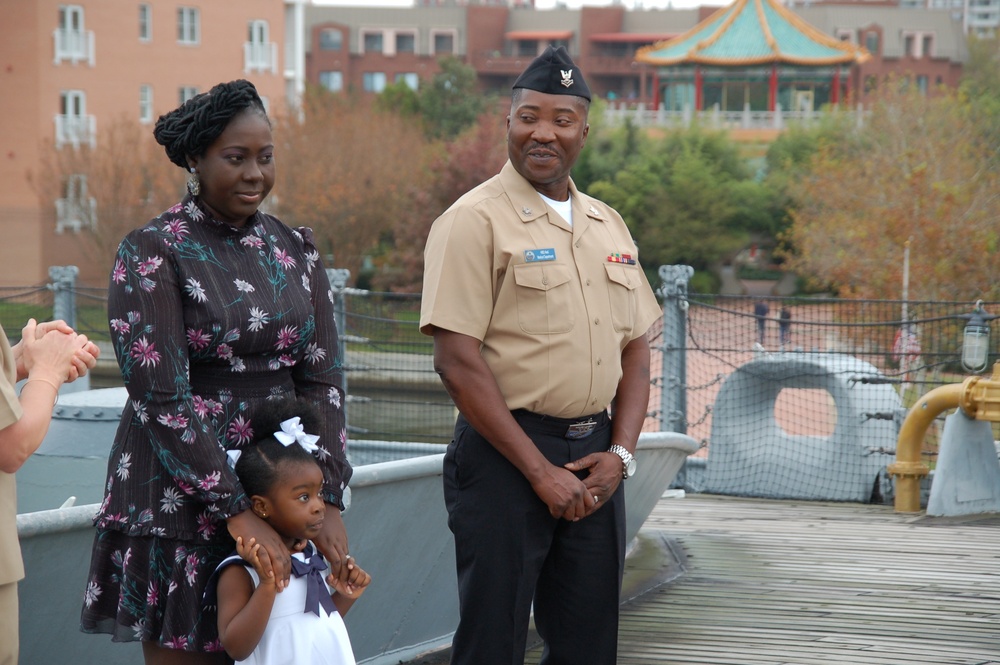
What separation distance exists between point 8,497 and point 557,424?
4.20 ft

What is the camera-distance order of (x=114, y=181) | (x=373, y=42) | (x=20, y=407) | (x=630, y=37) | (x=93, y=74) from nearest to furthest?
(x=20, y=407)
(x=114, y=181)
(x=93, y=74)
(x=630, y=37)
(x=373, y=42)

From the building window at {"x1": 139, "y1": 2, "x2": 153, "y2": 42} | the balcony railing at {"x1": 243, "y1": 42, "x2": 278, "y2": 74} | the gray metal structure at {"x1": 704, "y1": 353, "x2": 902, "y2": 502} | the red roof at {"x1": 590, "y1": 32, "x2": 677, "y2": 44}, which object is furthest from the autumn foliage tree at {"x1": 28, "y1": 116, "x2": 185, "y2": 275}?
the red roof at {"x1": 590, "y1": 32, "x2": 677, "y2": 44}

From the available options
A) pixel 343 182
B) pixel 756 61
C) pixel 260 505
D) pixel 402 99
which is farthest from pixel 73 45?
pixel 260 505

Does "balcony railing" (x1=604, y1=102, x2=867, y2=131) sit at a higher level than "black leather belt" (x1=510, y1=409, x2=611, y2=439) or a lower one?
higher

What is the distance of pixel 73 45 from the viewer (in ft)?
115

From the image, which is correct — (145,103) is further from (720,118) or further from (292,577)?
(292,577)

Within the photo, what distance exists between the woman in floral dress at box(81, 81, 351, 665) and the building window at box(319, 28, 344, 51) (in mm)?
66296

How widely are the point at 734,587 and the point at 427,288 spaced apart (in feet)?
9.60

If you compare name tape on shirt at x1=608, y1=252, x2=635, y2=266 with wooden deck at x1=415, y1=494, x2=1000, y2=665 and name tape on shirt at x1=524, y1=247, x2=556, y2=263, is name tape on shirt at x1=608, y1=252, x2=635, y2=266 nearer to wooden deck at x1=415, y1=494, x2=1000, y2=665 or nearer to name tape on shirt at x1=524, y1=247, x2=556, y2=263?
name tape on shirt at x1=524, y1=247, x2=556, y2=263

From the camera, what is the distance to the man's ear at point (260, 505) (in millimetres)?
2678

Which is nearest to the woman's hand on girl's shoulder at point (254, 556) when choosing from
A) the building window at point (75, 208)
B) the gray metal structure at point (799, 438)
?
the gray metal structure at point (799, 438)

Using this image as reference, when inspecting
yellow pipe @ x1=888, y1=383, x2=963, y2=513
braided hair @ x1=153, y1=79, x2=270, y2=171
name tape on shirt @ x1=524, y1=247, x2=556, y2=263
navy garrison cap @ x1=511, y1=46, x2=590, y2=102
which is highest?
navy garrison cap @ x1=511, y1=46, x2=590, y2=102

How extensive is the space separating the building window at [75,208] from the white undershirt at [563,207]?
98.6 ft

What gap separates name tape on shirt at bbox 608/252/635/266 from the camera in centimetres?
330
